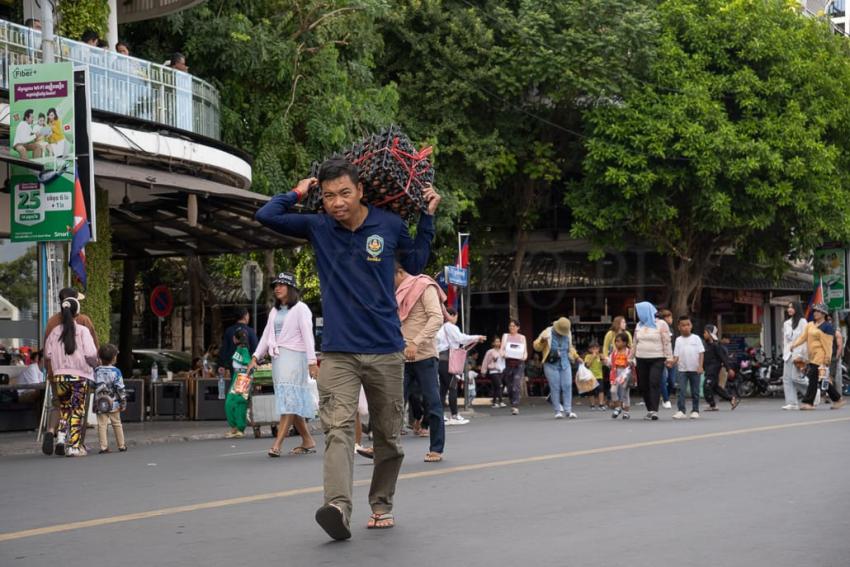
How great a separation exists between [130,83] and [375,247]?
15078mm

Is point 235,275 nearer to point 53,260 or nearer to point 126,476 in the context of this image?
point 53,260

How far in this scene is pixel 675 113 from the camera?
3372 cm

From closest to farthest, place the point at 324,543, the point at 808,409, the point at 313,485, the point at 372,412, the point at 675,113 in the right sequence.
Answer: the point at 324,543, the point at 372,412, the point at 313,485, the point at 808,409, the point at 675,113

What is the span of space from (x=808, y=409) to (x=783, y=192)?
439 inches

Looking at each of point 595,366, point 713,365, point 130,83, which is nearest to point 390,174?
point 130,83

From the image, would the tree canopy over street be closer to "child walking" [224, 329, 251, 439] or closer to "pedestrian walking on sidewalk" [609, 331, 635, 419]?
"pedestrian walking on sidewalk" [609, 331, 635, 419]

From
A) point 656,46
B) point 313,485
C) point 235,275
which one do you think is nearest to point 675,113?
point 656,46

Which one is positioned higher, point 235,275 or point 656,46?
point 656,46

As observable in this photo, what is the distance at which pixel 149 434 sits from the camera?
19.9 metres

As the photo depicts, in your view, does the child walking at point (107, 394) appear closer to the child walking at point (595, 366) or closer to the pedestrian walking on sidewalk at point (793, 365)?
the pedestrian walking on sidewalk at point (793, 365)

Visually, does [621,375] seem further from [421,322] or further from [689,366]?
[421,322]

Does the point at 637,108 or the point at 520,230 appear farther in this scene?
the point at 520,230

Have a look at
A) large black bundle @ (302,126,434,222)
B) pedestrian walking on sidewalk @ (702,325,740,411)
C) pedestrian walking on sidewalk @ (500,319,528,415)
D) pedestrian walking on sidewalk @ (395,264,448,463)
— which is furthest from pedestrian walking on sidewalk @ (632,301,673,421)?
large black bundle @ (302,126,434,222)

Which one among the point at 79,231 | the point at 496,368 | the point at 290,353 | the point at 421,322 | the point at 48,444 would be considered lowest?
the point at 48,444
